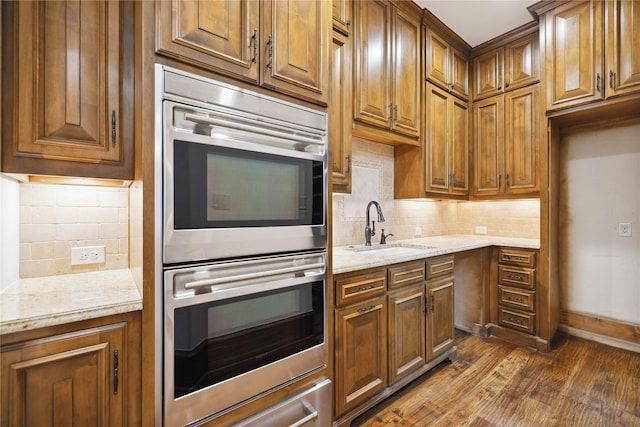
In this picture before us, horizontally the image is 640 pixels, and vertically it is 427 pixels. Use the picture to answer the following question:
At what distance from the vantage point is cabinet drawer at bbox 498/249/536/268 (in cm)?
283

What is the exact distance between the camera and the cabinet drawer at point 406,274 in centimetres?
200

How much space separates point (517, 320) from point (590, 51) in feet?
7.95

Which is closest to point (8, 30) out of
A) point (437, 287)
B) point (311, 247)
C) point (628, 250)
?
point (311, 247)

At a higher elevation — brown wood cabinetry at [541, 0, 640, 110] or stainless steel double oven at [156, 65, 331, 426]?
brown wood cabinetry at [541, 0, 640, 110]

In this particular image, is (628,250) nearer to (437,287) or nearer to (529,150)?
(529,150)

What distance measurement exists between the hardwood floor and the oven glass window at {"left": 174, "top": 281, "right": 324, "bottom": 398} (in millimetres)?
862

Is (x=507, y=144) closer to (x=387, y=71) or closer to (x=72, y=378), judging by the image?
(x=387, y=71)

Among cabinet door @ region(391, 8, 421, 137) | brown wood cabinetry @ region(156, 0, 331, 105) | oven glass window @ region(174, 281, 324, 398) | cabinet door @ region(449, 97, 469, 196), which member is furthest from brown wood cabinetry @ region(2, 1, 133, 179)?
cabinet door @ region(449, 97, 469, 196)

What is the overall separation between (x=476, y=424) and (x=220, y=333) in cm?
166

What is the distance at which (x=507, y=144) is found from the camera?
3.14 m

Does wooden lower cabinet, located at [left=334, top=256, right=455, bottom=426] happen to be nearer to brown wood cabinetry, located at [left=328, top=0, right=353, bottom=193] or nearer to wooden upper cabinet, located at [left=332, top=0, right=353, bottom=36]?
brown wood cabinetry, located at [left=328, top=0, right=353, bottom=193]

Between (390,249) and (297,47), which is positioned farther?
(390,249)

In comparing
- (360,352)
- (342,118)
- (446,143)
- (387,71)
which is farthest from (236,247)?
(446,143)

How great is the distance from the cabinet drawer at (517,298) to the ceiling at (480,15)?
254 cm
